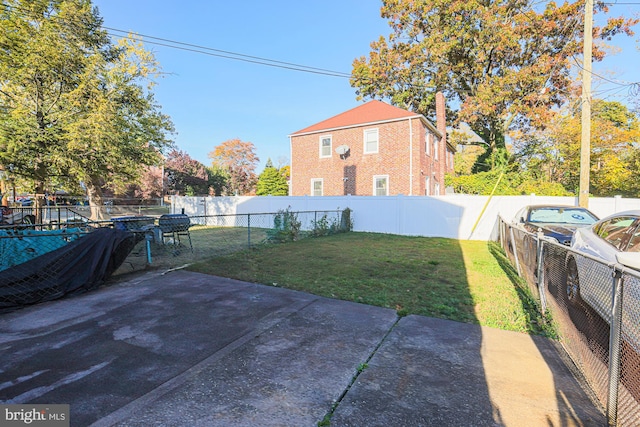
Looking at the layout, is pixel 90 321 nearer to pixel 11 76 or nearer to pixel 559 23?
pixel 11 76

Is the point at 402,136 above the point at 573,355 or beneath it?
above

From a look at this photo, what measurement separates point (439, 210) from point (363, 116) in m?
8.71

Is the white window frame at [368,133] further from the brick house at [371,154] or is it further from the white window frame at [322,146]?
the white window frame at [322,146]

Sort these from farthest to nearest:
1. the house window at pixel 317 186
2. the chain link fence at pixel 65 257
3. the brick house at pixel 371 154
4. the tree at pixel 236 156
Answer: the tree at pixel 236 156
the house window at pixel 317 186
the brick house at pixel 371 154
the chain link fence at pixel 65 257

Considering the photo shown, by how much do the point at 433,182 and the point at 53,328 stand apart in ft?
63.7

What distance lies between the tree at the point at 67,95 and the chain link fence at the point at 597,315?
47.0 ft

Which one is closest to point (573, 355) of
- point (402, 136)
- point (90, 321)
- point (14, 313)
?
point (90, 321)

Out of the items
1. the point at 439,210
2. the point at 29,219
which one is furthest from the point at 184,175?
the point at 439,210

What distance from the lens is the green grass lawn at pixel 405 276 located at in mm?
Result: 4480

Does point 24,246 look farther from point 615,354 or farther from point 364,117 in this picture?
point 364,117

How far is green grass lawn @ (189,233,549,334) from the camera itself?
14.7ft

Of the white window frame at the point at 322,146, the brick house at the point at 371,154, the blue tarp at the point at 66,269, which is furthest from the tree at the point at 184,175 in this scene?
the blue tarp at the point at 66,269

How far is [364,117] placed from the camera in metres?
19.0

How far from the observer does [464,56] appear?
21875 millimetres
